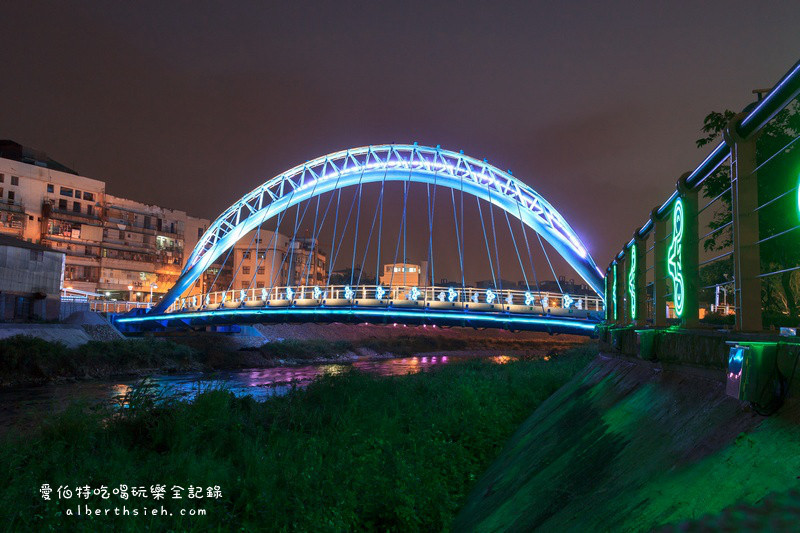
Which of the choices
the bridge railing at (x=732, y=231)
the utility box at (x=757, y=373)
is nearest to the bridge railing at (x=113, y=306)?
the bridge railing at (x=732, y=231)

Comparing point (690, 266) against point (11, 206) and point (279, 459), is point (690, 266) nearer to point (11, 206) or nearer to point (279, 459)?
point (279, 459)

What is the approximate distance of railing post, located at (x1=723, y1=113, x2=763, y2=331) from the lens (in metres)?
3.75

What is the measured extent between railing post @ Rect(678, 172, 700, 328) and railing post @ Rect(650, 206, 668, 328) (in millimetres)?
1182

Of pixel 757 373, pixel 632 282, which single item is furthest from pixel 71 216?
pixel 757 373

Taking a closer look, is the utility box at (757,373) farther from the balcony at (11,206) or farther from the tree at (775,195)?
the balcony at (11,206)

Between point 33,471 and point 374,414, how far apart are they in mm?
6060

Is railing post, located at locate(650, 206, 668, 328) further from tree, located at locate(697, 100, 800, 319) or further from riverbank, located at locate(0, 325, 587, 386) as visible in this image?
riverbank, located at locate(0, 325, 587, 386)

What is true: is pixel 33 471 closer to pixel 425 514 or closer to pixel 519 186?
pixel 425 514

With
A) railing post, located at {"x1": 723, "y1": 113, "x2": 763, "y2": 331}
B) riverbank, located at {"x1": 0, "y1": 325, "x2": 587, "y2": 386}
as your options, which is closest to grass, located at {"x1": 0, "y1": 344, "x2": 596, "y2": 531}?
railing post, located at {"x1": 723, "y1": 113, "x2": 763, "y2": 331}

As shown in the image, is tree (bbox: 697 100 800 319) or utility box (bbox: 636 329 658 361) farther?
tree (bbox: 697 100 800 319)

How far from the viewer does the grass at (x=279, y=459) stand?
20.0 feet

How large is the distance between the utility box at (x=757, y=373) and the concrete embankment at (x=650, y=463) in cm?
12

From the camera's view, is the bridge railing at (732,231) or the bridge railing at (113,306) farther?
the bridge railing at (113,306)

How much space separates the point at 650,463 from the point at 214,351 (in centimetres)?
4685
